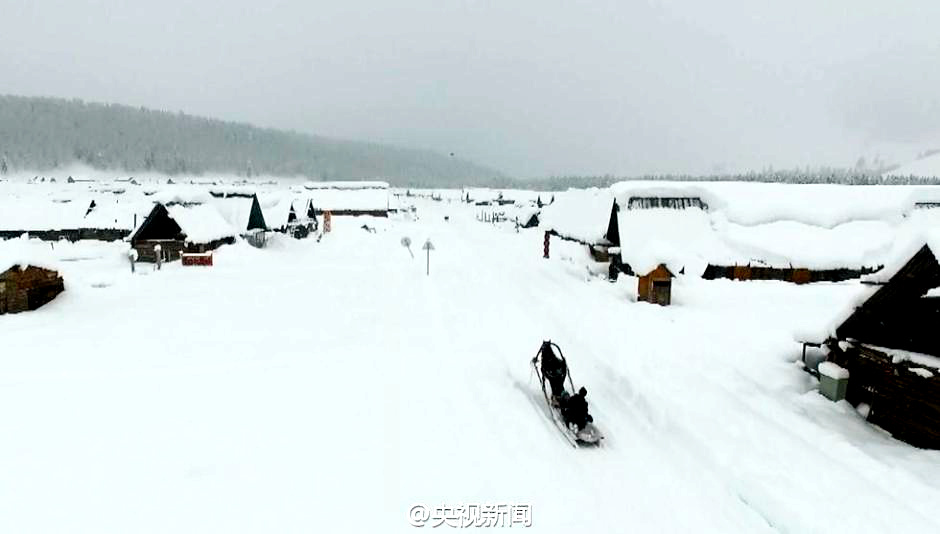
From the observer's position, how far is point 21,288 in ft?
58.3

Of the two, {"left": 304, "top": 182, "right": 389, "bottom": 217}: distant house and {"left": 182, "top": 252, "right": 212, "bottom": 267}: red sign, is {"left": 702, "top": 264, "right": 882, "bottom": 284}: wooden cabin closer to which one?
{"left": 182, "top": 252, "right": 212, "bottom": 267}: red sign

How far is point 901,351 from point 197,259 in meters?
32.1

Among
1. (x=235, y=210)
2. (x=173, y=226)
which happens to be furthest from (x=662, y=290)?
(x=235, y=210)

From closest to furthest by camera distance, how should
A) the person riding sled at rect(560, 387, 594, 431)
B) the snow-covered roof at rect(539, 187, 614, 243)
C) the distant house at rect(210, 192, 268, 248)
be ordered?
the person riding sled at rect(560, 387, 594, 431) → the snow-covered roof at rect(539, 187, 614, 243) → the distant house at rect(210, 192, 268, 248)

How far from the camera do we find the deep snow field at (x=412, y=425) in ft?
25.0

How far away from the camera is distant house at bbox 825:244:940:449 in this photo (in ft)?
31.6

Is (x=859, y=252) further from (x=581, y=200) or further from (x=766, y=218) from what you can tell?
(x=581, y=200)

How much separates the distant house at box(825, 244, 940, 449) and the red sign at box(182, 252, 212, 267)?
101 ft

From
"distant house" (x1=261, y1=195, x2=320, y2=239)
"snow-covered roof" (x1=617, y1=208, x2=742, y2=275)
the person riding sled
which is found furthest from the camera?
"distant house" (x1=261, y1=195, x2=320, y2=239)

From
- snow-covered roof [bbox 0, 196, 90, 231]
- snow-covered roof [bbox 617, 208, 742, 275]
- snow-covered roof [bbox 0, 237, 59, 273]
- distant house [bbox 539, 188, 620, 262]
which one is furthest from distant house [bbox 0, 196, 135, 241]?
snow-covered roof [bbox 617, 208, 742, 275]

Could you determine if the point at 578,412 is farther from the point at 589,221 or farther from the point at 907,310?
the point at 589,221

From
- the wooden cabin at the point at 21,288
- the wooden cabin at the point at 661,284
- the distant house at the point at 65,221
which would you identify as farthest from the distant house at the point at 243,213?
the wooden cabin at the point at 661,284

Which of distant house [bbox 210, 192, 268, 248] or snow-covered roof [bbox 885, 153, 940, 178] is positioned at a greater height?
snow-covered roof [bbox 885, 153, 940, 178]

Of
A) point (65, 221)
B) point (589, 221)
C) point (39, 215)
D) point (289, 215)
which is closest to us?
point (589, 221)
